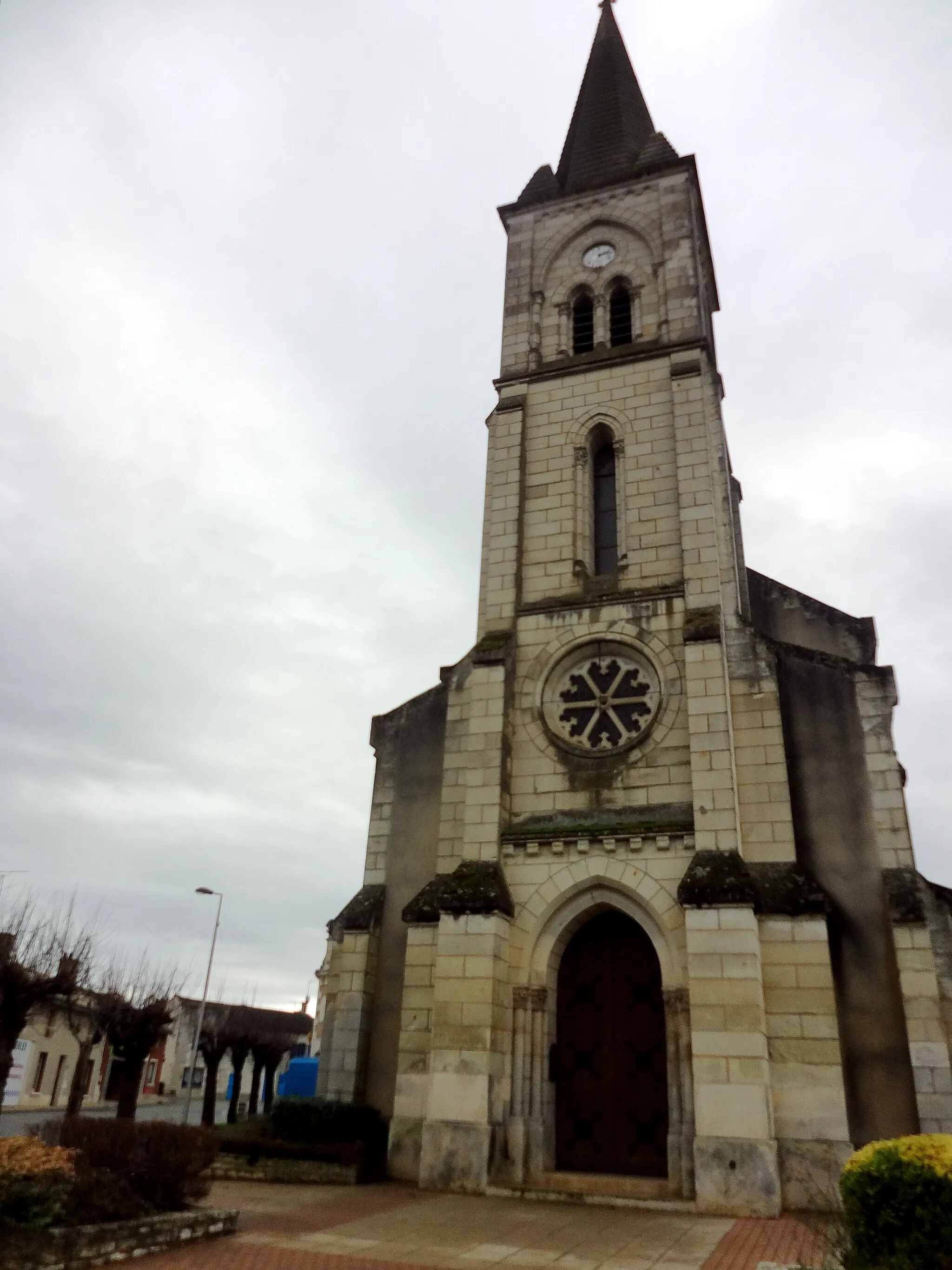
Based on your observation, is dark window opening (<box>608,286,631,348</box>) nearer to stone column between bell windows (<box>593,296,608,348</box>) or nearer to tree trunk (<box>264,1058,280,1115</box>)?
stone column between bell windows (<box>593,296,608,348</box>)

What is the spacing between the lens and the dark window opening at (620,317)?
20.5 m

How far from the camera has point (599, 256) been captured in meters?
21.5

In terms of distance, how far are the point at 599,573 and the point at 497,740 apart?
438 centimetres

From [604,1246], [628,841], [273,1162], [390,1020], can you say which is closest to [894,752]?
[628,841]

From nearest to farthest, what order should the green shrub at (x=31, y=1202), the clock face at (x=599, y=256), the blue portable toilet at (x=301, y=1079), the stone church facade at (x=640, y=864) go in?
the green shrub at (x=31, y=1202) < the stone church facade at (x=640, y=864) < the blue portable toilet at (x=301, y=1079) < the clock face at (x=599, y=256)

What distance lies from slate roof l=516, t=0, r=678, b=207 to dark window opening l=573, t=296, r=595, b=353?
315cm

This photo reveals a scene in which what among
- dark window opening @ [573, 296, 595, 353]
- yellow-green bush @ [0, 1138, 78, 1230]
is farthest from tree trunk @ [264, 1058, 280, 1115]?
dark window opening @ [573, 296, 595, 353]

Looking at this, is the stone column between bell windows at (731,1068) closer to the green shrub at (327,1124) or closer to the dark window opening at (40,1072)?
the green shrub at (327,1124)

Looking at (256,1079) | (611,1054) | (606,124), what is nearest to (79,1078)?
(256,1079)

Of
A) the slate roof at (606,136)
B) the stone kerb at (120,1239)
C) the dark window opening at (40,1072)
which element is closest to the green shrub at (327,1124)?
the stone kerb at (120,1239)

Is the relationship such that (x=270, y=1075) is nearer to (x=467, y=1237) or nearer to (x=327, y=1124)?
(x=327, y=1124)

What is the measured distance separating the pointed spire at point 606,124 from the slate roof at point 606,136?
0.02 m

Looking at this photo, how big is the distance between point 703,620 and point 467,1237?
988 centimetres

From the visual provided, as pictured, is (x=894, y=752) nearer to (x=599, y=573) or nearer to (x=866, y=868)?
(x=866, y=868)
